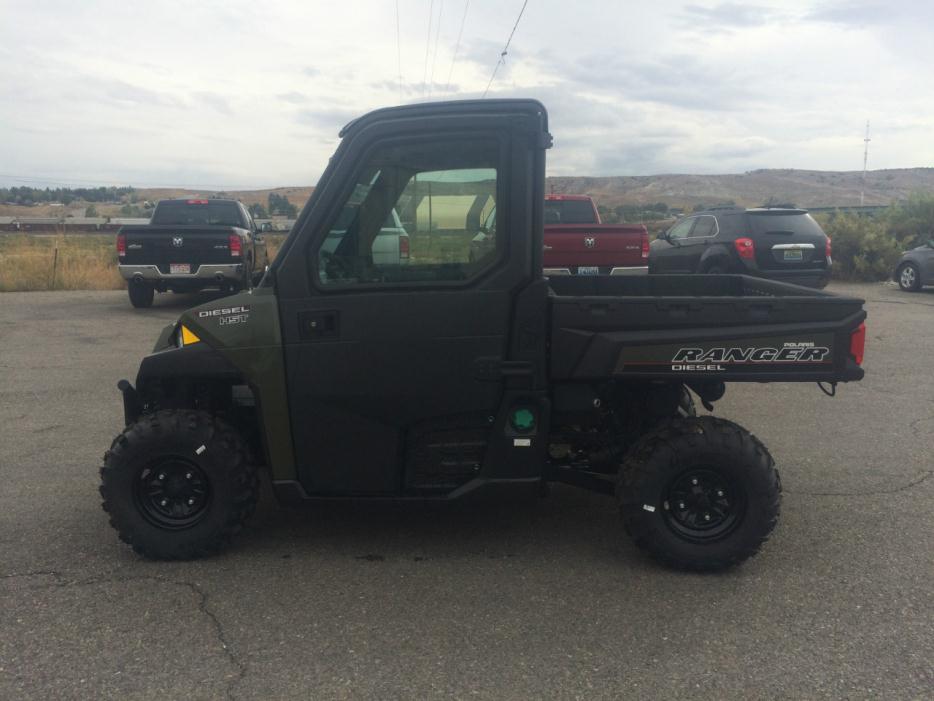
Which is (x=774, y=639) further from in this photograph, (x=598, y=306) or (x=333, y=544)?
(x=333, y=544)

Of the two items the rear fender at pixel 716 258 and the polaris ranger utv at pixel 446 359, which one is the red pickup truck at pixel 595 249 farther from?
the polaris ranger utv at pixel 446 359

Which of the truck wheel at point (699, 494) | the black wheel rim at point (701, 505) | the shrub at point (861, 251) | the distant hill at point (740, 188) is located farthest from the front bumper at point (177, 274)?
the distant hill at point (740, 188)

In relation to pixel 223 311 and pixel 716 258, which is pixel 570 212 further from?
pixel 223 311

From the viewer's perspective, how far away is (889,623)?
352 cm

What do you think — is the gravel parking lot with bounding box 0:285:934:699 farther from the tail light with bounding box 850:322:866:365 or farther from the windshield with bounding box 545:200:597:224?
the windshield with bounding box 545:200:597:224

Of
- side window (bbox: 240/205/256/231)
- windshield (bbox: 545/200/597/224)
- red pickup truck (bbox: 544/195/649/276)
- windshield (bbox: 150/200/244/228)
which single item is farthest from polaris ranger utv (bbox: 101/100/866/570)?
side window (bbox: 240/205/256/231)

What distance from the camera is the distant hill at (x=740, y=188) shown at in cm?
8262

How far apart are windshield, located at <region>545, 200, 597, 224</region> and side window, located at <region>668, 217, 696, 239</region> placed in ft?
6.82

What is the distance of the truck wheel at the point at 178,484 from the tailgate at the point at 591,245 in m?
7.57

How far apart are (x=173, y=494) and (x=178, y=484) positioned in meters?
0.06

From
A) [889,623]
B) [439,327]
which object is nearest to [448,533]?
[439,327]

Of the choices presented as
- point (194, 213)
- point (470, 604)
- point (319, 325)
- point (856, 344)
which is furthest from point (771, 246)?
point (470, 604)

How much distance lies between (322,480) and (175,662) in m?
1.13

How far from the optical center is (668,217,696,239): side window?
1588 cm
